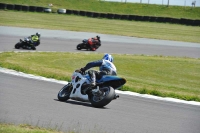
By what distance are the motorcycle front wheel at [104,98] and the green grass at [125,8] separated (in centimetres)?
4547

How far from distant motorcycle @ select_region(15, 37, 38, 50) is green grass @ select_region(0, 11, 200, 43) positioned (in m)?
11.9

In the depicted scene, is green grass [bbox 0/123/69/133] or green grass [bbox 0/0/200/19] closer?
green grass [bbox 0/123/69/133]

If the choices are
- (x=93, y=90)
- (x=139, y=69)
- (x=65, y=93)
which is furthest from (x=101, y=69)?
(x=139, y=69)

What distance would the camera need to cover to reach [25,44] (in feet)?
A: 84.9

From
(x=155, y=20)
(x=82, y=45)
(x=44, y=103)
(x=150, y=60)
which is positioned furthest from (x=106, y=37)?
(x=44, y=103)

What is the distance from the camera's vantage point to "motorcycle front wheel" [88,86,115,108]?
10.8 meters

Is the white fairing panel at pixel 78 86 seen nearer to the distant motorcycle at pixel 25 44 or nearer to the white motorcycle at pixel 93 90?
the white motorcycle at pixel 93 90

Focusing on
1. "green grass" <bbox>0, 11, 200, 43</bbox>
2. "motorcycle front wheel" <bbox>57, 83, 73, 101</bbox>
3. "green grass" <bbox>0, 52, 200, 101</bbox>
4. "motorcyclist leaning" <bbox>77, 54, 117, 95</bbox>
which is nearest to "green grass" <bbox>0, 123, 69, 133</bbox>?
"motorcyclist leaning" <bbox>77, 54, 117, 95</bbox>

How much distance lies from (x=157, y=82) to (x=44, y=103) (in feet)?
25.4

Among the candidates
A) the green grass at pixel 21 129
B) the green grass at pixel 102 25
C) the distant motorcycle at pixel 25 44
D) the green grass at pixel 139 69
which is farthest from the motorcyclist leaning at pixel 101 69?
the green grass at pixel 102 25

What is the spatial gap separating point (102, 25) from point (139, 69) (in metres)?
24.2

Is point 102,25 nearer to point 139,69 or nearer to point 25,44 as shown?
point 25,44

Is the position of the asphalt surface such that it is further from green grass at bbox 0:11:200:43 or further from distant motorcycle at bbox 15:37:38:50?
green grass at bbox 0:11:200:43

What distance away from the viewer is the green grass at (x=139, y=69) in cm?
1606
